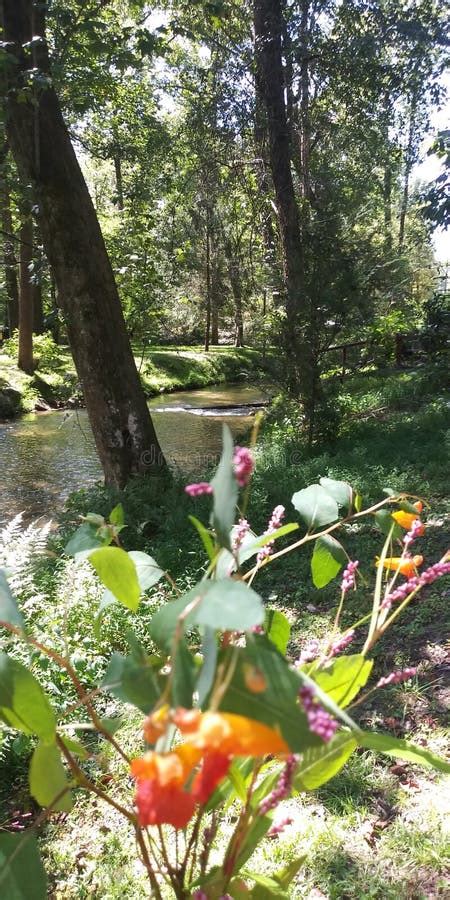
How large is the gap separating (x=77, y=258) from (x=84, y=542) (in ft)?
13.9

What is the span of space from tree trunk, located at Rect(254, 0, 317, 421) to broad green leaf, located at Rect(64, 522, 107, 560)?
5912 millimetres

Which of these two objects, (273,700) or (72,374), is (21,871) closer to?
(273,700)

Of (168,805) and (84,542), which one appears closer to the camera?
(168,805)

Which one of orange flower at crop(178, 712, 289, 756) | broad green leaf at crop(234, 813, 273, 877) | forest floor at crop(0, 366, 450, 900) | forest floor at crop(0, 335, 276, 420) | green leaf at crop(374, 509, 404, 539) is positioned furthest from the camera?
forest floor at crop(0, 335, 276, 420)

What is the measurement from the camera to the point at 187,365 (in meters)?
19.5

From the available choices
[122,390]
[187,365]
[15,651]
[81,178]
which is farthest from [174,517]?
[187,365]

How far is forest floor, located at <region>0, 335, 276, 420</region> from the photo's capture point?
44.0 ft


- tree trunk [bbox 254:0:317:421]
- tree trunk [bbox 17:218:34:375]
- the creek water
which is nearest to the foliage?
the creek water

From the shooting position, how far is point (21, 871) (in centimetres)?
71

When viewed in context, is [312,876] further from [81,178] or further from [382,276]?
[382,276]

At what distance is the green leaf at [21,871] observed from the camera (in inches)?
27.2

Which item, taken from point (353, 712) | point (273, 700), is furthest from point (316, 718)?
point (353, 712)

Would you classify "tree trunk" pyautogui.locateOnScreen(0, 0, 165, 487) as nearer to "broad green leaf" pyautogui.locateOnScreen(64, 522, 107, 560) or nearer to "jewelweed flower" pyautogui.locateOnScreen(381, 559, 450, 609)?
"broad green leaf" pyautogui.locateOnScreen(64, 522, 107, 560)

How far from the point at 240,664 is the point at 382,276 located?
714cm
